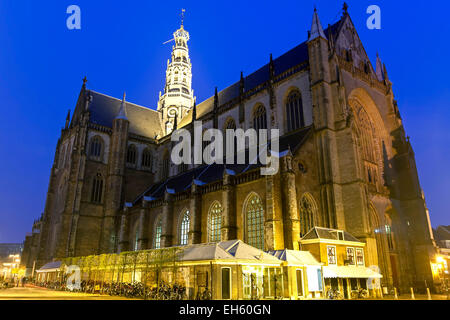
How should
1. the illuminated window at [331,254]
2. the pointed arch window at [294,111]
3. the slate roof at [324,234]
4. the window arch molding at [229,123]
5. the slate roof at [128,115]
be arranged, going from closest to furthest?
the illuminated window at [331,254] → the slate roof at [324,234] → the pointed arch window at [294,111] → the window arch molding at [229,123] → the slate roof at [128,115]

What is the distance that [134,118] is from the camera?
52906 millimetres

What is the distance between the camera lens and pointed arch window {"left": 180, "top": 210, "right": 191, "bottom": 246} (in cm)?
3255

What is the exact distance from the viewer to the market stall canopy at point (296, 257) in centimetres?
1944

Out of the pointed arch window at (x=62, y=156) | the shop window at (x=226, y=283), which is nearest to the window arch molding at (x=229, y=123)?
the shop window at (x=226, y=283)

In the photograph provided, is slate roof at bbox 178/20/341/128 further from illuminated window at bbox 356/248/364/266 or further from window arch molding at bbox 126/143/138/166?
illuminated window at bbox 356/248/364/266

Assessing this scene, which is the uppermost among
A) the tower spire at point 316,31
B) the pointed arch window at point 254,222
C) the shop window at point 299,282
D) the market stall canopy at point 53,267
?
the tower spire at point 316,31

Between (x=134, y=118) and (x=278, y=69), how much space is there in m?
26.1

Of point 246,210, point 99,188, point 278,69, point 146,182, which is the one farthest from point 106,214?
point 278,69

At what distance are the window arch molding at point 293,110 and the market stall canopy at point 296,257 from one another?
13.2 meters

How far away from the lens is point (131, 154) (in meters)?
48.0

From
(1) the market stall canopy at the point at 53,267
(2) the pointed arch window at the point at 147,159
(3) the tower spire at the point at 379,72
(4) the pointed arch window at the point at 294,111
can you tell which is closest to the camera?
(4) the pointed arch window at the point at 294,111

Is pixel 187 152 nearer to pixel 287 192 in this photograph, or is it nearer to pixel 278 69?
pixel 278 69

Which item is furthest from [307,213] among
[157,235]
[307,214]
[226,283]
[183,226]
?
[157,235]

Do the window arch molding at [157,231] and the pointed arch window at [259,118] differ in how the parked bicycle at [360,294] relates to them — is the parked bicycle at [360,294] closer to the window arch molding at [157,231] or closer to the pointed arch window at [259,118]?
the pointed arch window at [259,118]
